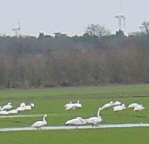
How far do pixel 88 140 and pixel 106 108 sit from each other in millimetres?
18859

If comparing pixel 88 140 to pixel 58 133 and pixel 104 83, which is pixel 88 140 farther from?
pixel 104 83

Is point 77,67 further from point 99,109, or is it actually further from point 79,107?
point 99,109

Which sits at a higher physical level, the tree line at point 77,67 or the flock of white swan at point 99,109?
the tree line at point 77,67

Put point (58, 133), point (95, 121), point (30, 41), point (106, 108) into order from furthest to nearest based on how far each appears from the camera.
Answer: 1. point (30, 41)
2. point (106, 108)
3. point (95, 121)
4. point (58, 133)

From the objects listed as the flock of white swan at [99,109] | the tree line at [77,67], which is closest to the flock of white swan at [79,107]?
the flock of white swan at [99,109]

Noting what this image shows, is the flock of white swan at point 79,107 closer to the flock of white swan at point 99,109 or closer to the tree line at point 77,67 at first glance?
the flock of white swan at point 99,109

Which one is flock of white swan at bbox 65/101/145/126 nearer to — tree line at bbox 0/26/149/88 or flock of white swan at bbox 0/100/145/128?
flock of white swan at bbox 0/100/145/128

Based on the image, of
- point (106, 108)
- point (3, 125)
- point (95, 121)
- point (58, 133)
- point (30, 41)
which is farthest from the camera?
point (30, 41)

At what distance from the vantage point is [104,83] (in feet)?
325

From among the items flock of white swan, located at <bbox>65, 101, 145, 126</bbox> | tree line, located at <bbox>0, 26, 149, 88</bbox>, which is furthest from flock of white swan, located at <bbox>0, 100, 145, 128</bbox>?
tree line, located at <bbox>0, 26, 149, 88</bbox>

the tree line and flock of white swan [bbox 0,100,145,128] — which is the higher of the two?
the tree line

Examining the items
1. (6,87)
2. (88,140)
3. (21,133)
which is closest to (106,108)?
(21,133)

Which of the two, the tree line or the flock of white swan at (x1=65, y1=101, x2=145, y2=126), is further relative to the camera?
the tree line

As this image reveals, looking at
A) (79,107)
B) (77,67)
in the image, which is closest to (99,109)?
(79,107)
